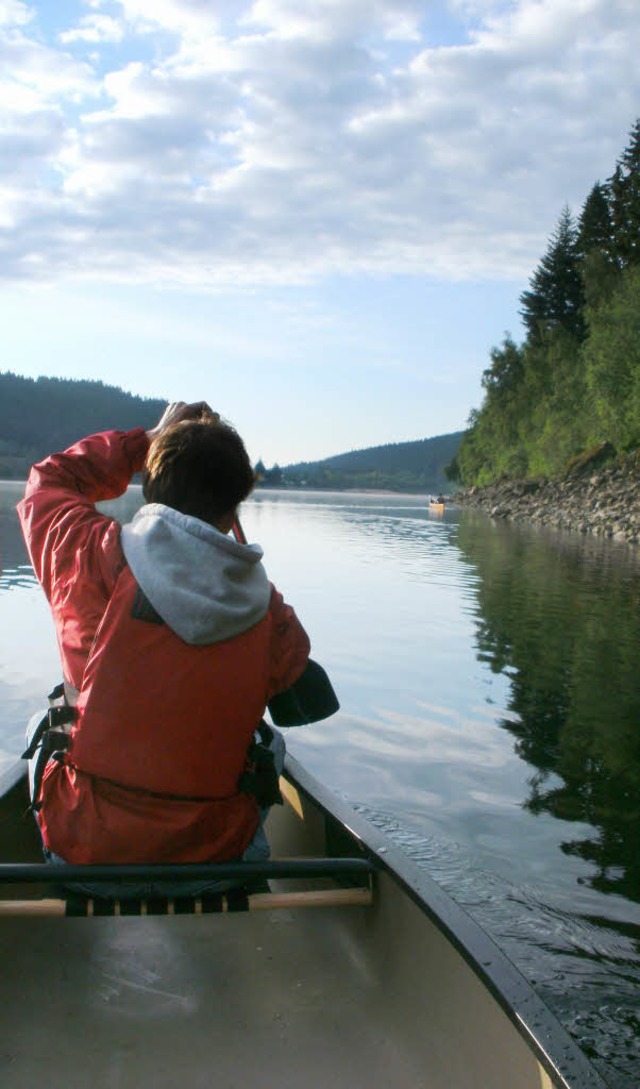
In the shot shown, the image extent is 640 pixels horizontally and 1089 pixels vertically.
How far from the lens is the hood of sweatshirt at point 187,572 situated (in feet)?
8.21

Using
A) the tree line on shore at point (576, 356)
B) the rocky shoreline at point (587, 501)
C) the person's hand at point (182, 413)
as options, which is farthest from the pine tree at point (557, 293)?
the person's hand at point (182, 413)

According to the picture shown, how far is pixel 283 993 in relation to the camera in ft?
9.40

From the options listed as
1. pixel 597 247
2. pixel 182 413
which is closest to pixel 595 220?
pixel 597 247

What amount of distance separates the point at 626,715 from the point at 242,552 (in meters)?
6.52

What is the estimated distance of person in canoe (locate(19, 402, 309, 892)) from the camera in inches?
99.8

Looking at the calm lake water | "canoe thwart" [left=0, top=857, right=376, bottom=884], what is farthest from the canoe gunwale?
the calm lake water

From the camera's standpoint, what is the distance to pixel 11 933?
2.99 m

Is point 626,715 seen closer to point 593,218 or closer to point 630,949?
point 630,949

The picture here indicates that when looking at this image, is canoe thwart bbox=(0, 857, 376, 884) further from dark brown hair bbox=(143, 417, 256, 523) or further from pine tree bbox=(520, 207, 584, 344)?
pine tree bbox=(520, 207, 584, 344)

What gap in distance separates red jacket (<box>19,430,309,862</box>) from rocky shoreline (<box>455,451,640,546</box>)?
34.1 meters

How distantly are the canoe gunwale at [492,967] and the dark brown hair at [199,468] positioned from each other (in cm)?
115

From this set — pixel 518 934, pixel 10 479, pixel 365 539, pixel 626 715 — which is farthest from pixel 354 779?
pixel 10 479

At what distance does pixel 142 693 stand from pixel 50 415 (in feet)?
631

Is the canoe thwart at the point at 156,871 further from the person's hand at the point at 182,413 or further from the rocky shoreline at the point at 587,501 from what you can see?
the rocky shoreline at the point at 587,501
